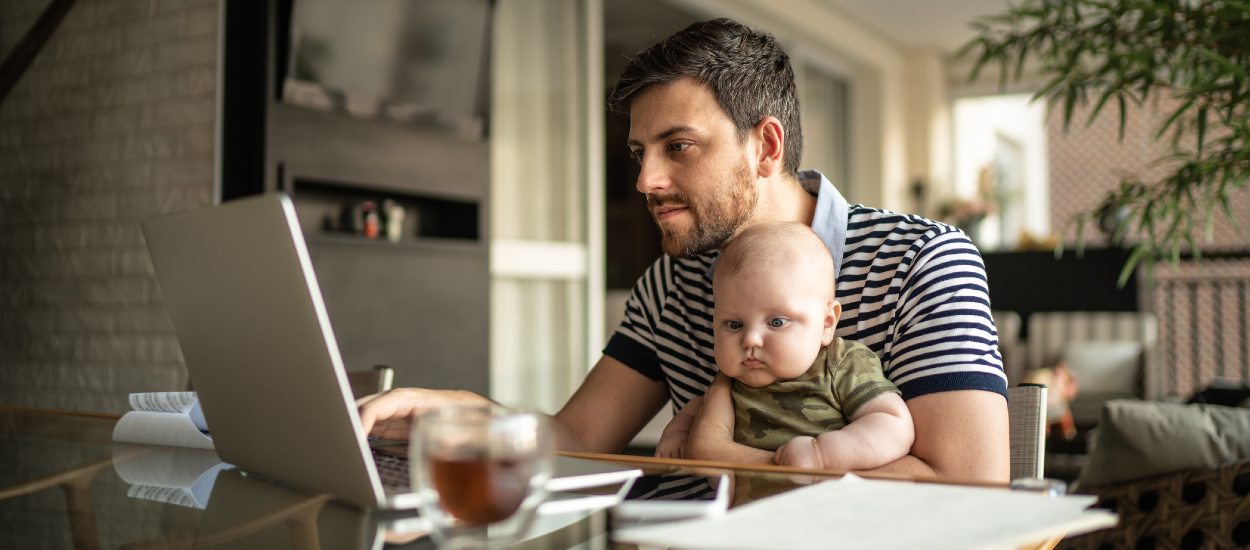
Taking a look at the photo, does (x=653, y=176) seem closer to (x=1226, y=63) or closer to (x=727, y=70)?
(x=727, y=70)

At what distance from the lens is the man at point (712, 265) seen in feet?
3.86

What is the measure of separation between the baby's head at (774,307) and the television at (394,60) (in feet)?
7.13

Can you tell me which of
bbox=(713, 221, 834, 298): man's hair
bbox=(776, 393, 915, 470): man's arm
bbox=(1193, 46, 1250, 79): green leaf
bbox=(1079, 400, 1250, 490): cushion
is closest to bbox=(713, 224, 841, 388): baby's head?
bbox=(713, 221, 834, 298): man's hair

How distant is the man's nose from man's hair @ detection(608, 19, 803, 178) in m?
0.11

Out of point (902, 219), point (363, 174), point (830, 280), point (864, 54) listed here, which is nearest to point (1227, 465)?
point (902, 219)

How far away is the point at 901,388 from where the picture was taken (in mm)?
1222

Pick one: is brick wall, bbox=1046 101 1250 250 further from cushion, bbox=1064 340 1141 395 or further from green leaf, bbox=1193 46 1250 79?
green leaf, bbox=1193 46 1250 79

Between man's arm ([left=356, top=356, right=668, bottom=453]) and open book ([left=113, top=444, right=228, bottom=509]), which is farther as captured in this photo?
man's arm ([left=356, top=356, right=668, bottom=453])

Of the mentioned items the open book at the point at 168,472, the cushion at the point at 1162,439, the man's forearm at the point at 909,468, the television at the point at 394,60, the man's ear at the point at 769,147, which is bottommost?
the cushion at the point at 1162,439

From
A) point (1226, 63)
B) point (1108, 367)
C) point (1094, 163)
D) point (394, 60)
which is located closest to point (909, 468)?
point (1226, 63)

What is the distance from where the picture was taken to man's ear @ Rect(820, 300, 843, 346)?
4.14 feet

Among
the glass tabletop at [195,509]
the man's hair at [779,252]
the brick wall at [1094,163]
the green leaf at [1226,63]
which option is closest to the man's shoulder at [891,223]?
the man's hair at [779,252]

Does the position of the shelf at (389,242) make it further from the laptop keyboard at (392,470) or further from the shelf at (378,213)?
the laptop keyboard at (392,470)

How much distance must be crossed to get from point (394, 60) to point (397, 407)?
8.12ft
